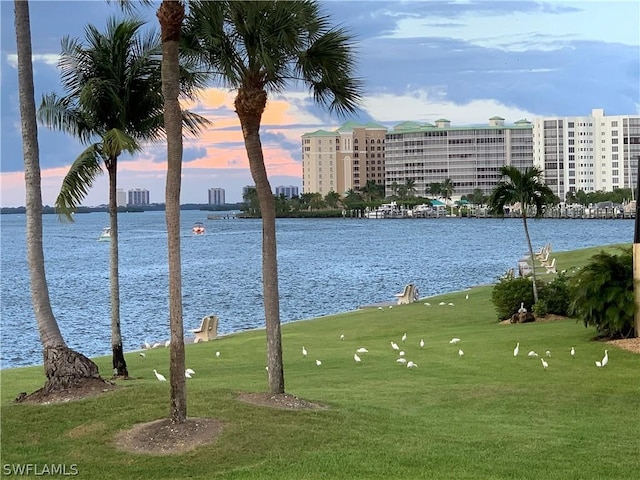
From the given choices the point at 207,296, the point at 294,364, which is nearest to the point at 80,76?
the point at 294,364

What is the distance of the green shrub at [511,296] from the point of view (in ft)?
86.0

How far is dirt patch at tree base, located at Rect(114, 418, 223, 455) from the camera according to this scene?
34.5 feet

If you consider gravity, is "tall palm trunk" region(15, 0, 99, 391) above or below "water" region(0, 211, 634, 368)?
above

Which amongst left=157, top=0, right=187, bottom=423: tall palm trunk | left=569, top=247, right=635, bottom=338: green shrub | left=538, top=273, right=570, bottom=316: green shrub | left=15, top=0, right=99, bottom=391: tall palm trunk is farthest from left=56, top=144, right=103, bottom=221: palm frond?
left=538, top=273, right=570, bottom=316: green shrub

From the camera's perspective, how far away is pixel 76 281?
71.8 meters

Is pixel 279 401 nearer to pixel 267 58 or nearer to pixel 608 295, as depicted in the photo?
pixel 267 58

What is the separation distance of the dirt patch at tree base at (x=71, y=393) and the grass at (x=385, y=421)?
261 mm

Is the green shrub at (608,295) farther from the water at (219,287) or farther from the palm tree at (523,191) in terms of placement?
the water at (219,287)

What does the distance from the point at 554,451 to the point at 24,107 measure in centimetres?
842

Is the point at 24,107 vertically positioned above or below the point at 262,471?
above

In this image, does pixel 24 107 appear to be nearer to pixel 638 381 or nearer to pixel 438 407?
pixel 438 407

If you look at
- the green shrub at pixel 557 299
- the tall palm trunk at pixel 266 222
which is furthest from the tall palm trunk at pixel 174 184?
the green shrub at pixel 557 299

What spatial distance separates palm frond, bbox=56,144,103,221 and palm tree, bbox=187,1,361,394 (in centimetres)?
550

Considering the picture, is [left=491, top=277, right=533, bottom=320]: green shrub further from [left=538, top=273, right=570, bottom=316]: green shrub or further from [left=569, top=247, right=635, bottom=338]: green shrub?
[left=569, top=247, right=635, bottom=338]: green shrub
